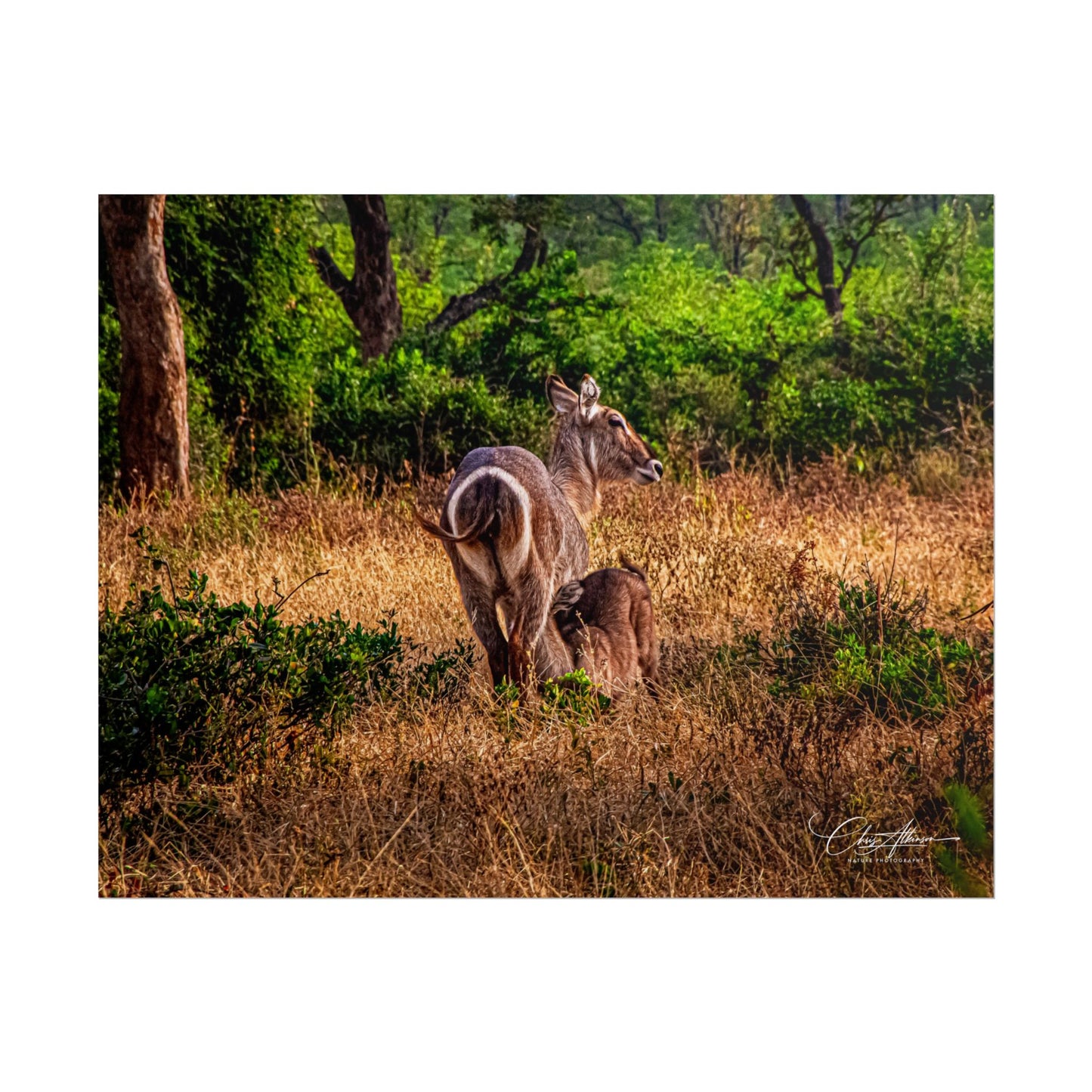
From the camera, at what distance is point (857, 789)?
5160mm

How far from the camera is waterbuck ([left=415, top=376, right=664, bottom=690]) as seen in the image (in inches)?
205

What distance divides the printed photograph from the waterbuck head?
0.05 ft

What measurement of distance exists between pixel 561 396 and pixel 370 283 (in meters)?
1.39

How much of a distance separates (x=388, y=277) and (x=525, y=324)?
2.79 feet

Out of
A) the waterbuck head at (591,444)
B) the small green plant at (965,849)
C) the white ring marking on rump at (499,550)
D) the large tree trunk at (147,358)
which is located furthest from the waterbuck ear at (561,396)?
the small green plant at (965,849)

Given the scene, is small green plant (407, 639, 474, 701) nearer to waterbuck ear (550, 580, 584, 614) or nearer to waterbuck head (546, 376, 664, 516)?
waterbuck ear (550, 580, 584, 614)

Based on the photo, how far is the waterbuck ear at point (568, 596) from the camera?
5453 mm

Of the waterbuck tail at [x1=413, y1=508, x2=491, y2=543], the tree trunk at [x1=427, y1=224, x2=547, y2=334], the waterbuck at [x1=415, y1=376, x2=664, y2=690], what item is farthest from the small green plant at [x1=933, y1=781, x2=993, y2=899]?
the tree trunk at [x1=427, y1=224, x2=547, y2=334]

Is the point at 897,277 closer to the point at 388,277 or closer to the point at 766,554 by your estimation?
the point at 766,554

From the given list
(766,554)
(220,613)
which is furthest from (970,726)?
(220,613)

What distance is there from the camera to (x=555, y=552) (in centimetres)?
541

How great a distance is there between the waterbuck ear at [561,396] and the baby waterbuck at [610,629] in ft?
2.53
